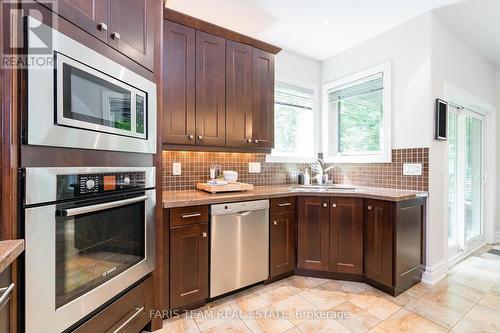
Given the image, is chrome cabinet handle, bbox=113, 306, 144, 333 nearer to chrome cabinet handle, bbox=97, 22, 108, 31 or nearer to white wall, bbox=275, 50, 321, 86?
chrome cabinet handle, bbox=97, 22, 108, 31

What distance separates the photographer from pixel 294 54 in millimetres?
3234

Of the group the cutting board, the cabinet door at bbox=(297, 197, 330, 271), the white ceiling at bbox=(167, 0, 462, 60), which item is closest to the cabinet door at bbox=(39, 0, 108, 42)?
the white ceiling at bbox=(167, 0, 462, 60)

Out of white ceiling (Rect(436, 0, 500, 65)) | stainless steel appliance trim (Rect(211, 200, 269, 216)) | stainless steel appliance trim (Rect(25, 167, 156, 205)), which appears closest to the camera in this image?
stainless steel appliance trim (Rect(25, 167, 156, 205))

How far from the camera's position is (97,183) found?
3.84 feet

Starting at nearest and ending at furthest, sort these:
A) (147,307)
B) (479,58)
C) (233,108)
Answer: (147,307) < (233,108) < (479,58)

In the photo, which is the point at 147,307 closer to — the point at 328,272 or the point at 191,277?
the point at 191,277

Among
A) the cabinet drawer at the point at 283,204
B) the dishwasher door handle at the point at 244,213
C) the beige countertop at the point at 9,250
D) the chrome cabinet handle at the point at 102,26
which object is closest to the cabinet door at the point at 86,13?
the chrome cabinet handle at the point at 102,26

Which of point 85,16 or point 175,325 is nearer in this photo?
point 85,16

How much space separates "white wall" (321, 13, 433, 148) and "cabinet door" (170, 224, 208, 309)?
91.3 inches

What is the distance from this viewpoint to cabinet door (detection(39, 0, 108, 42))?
1.00 meters

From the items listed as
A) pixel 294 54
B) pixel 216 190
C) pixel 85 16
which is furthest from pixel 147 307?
pixel 294 54

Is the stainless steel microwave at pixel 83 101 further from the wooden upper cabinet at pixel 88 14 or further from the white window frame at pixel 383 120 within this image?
the white window frame at pixel 383 120

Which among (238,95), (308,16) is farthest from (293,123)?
(308,16)

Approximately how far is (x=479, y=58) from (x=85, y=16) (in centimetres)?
448
